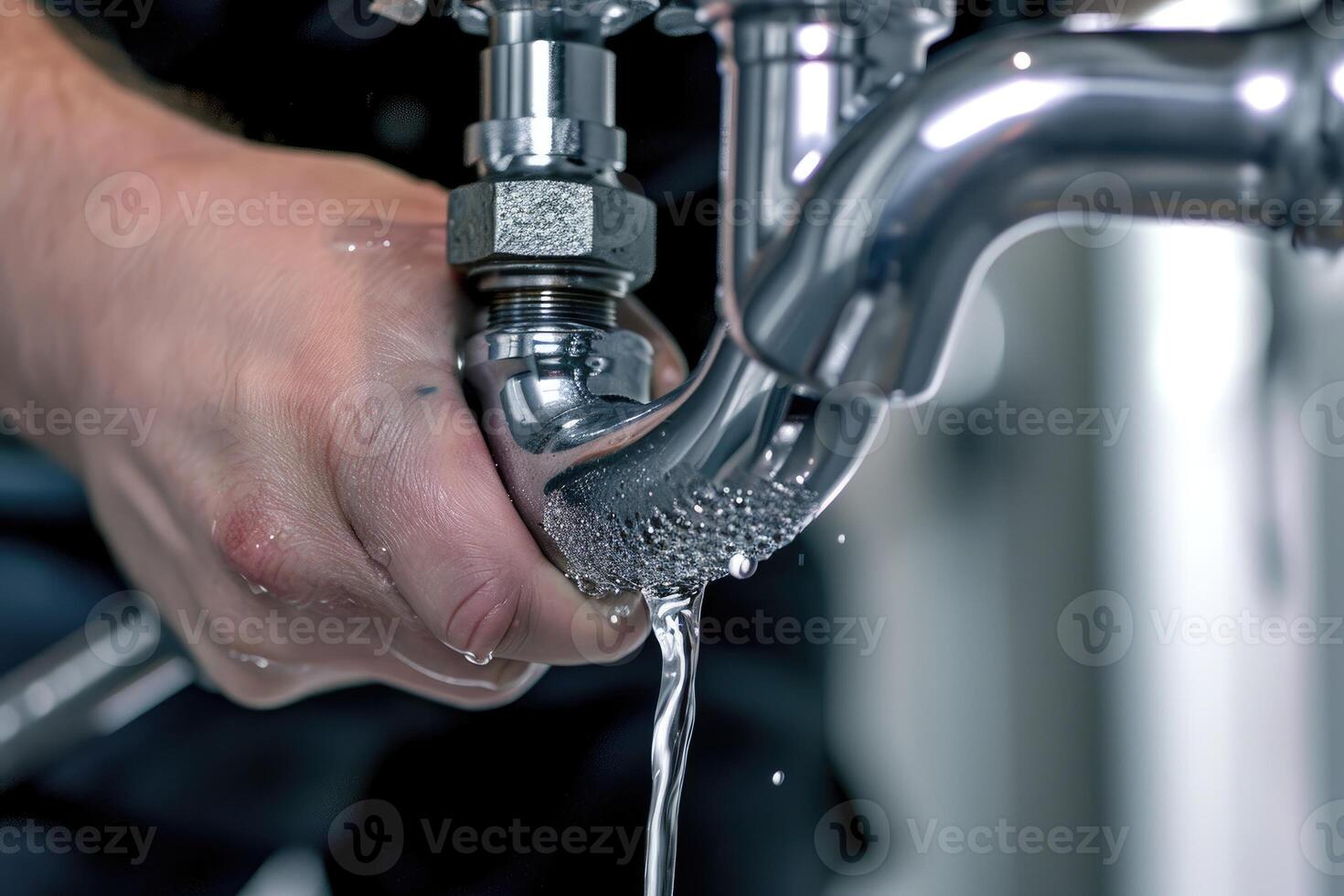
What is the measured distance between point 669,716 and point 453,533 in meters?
0.08

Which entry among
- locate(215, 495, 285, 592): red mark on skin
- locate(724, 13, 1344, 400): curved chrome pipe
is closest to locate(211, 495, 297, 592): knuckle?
locate(215, 495, 285, 592): red mark on skin

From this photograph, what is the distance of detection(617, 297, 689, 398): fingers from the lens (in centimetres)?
43

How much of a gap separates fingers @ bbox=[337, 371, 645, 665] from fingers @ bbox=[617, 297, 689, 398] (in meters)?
0.08

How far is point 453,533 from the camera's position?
14.2 inches

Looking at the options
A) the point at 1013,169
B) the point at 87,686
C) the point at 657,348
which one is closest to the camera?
the point at 1013,169

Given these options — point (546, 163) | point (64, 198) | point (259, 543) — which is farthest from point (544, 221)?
point (64, 198)

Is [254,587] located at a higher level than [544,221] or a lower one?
lower

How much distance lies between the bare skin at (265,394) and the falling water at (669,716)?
19 mm

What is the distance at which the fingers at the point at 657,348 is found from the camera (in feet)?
1.40

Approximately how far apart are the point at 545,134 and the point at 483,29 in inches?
1.8

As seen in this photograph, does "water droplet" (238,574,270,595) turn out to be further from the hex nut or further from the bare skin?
the hex nut

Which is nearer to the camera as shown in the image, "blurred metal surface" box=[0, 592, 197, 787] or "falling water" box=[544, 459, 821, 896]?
"falling water" box=[544, 459, 821, 896]

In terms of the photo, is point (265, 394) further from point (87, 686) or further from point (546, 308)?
point (87, 686)

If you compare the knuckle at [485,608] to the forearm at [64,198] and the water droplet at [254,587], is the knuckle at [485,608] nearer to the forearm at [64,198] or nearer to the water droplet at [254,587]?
the water droplet at [254,587]
